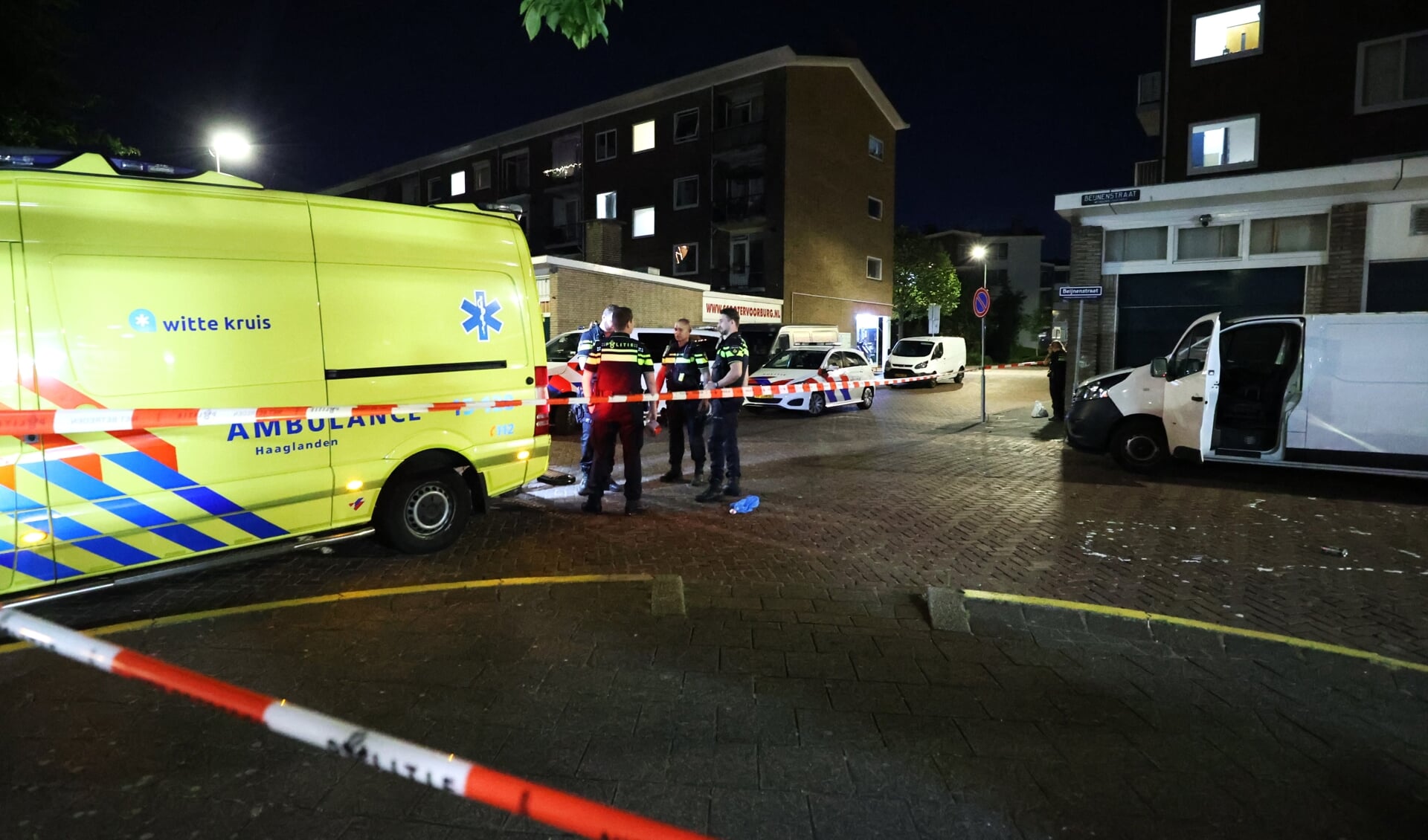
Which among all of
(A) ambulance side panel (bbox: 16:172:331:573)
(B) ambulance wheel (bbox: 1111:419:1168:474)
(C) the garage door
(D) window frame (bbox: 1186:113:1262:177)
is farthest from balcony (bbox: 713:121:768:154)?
(A) ambulance side panel (bbox: 16:172:331:573)

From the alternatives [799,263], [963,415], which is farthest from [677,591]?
[799,263]

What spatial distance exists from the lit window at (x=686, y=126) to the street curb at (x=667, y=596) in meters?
29.8

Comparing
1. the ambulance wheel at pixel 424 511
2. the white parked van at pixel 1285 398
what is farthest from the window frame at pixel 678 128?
the ambulance wheel at pixel 424 511

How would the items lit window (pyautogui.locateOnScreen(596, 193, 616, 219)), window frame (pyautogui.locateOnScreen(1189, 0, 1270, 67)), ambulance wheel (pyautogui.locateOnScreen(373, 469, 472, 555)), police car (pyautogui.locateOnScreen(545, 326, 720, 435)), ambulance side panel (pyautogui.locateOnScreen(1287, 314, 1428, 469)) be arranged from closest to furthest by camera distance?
1. ambulance wheel (pyautogui.locateOnScreen(373, 469, 472, 555))
2. ambulance side panel (pyautogui.locateOnScreen(1287, 314, 1428, 469))
3. police car (pyautogui.locateOnScreen(545, 326, 720, 435))
4. window frame (pyautogui.locateOnScreen(1189, 0, 1270, 67))
5. lit window (pyautogui.locateOnScreen(596, 193, 616, 219))

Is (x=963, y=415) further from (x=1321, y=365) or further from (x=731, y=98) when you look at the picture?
(x=731, y=98)

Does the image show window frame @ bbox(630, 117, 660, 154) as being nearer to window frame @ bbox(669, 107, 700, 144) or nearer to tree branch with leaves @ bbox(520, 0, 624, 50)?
window frame @ bbox(669, 107, 700, 144)

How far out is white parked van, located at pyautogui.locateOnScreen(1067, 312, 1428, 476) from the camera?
8.03 metres

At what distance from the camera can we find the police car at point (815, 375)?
16.6 metres

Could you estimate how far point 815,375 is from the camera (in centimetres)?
1706

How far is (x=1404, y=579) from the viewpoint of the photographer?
5434 mm

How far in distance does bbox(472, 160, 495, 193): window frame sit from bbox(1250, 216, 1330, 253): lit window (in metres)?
34.2

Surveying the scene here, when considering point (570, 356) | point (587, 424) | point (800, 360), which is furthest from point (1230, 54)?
point (587, 424)

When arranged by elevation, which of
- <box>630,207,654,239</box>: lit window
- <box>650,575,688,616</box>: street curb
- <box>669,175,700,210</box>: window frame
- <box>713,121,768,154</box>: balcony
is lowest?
<box>650,575,688,616</box>: street curb

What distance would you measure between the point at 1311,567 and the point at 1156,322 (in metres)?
10.3
